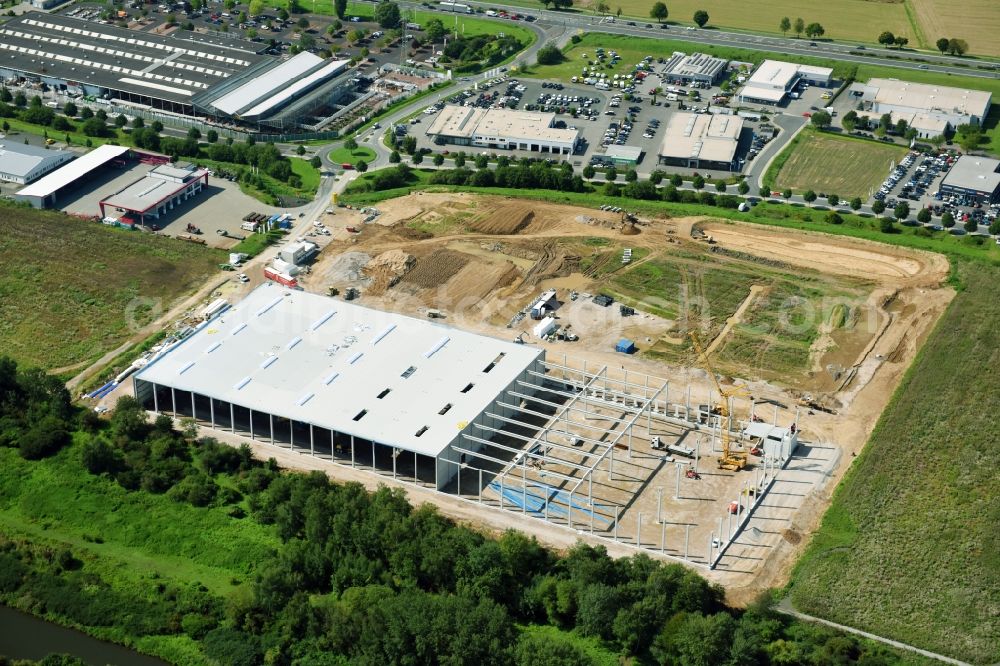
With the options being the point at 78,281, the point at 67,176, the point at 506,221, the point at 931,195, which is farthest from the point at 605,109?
the point at 78,281

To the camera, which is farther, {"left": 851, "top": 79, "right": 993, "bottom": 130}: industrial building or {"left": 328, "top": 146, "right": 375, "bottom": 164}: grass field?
{"left": 851, "top": 79, "right": 993, "bottom": 130}: industrial building

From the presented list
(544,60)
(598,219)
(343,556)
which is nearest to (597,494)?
(343,556)

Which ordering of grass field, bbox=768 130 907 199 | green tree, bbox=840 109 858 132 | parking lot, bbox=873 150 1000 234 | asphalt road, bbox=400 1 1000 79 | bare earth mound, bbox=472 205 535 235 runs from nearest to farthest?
bare earth mound, bbox=472 205 535 235 → parking lot, bbox=873 150 1000 234 → grass field, bbox=768 130 907 199 → green tree, bbox=840 109 858 132 → asphalt road, bbox=400 1 1000 79

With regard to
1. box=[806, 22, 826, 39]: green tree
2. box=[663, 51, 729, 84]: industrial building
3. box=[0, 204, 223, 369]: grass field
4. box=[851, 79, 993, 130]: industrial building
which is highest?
box=[806, 22, 826, 39]: green tree

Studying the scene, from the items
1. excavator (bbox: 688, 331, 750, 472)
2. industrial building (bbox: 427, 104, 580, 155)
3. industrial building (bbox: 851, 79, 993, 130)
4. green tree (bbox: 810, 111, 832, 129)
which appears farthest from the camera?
industrial building (bbox: 851, 79, 993, 130)

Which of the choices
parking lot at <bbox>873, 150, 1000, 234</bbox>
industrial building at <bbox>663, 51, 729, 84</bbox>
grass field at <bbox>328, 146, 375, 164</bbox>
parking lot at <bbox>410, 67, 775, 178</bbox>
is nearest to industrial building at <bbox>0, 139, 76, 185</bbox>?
grass field at <bbox>328, 146, 375, 164</bbox>

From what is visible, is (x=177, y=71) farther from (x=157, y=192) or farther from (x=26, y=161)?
(x=157, y=192)

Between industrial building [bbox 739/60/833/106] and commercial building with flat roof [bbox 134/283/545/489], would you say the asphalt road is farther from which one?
commercial building with flat roof [bbox 134/283/545/489]

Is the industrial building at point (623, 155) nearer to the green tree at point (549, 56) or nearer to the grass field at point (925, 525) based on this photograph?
the green tree at point (549, 56)
